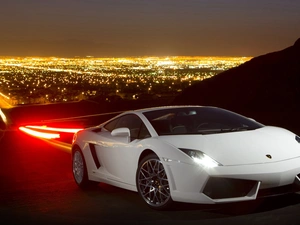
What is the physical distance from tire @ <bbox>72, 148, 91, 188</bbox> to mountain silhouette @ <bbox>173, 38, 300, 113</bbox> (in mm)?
20524

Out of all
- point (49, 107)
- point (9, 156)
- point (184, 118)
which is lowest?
point (49, 107)

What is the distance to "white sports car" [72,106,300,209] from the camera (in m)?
7.40

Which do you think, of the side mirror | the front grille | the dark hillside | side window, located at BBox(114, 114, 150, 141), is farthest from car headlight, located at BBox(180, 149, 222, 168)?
the dark hillside

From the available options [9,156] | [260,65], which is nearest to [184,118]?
[9,156]

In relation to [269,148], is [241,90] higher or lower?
lower

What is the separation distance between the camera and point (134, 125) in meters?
9.36

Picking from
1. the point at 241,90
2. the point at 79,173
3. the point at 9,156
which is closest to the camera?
the point at 79,173

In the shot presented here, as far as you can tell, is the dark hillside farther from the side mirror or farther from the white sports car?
the side mirror

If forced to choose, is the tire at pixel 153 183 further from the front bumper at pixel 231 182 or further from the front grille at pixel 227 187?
the front grille at pixel 227 187

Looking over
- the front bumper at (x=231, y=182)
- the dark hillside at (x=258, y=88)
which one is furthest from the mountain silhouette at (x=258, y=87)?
the front bumper at (x=231, y=182)

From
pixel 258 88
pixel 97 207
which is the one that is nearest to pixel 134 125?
pixel 97 207

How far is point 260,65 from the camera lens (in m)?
43.8

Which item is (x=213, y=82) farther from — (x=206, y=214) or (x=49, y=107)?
(x=206, y=214)

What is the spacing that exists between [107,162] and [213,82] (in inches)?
1398
